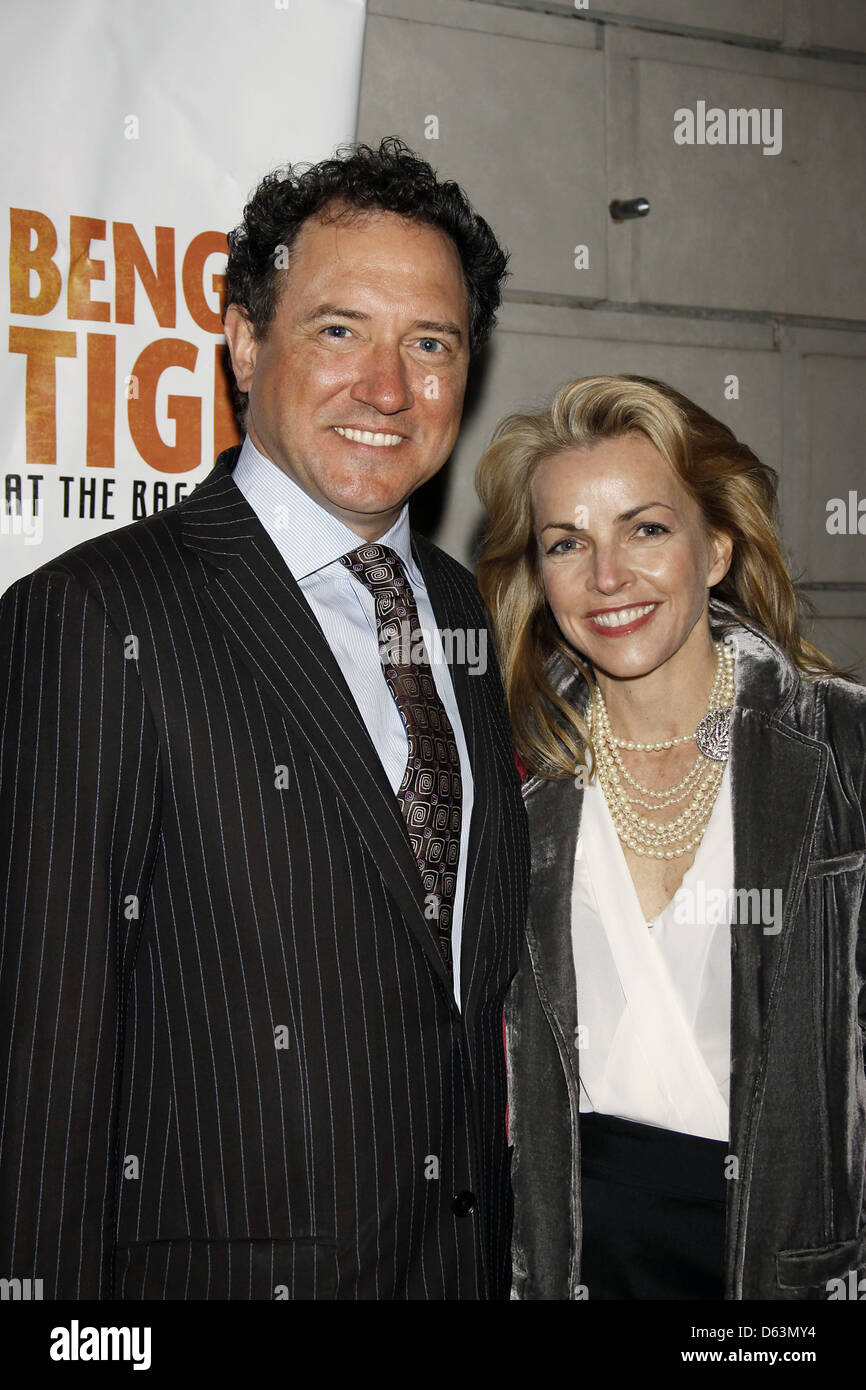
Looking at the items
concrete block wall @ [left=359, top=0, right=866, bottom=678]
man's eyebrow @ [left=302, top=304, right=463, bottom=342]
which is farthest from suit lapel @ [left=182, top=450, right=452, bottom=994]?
concrete block wall @ [left=359, top=0, right=866, bottom=678]

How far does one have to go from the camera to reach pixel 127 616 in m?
1.59

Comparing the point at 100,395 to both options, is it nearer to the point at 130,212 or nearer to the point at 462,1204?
the point at 130,212

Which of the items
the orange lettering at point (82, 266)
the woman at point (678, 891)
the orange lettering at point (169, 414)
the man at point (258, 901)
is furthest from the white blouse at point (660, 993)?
the orange lettering at point (82, 266)

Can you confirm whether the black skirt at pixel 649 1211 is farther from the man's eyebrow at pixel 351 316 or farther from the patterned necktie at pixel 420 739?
the man's eyebrow at pixel 351 316

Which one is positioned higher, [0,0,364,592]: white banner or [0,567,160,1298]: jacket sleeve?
[0,0,364,592]: white banner

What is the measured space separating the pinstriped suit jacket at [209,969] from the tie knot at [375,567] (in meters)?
0.19

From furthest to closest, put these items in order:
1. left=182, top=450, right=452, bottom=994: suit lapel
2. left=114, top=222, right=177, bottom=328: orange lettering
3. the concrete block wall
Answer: the concrete block wall, left=114, top=222, right=177, bottom=328: orange lettering, left=182, top=450, right=452, bottom=994: suit lapel

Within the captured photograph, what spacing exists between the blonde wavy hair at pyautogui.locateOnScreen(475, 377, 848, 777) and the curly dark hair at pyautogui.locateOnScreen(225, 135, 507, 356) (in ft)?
1.21

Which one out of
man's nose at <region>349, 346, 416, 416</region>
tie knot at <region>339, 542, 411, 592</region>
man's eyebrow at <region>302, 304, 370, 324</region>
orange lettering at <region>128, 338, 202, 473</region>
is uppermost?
orange lettering at <region>128, 338, 202, 473</region>

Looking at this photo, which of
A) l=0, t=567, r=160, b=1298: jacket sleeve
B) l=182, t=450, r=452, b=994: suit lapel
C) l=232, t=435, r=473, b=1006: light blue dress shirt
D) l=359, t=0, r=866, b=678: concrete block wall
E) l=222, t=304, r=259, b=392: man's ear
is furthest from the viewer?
l=359, t=0, r=866, b=678: concrete block wall

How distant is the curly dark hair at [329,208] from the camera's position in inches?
76.8

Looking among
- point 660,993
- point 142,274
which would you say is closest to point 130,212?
point 142,274

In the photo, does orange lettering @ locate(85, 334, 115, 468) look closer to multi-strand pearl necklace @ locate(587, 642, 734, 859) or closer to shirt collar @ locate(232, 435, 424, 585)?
shirt collar @ locate(232, 435, 424, 585)

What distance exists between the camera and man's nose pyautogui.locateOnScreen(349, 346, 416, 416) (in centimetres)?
185
